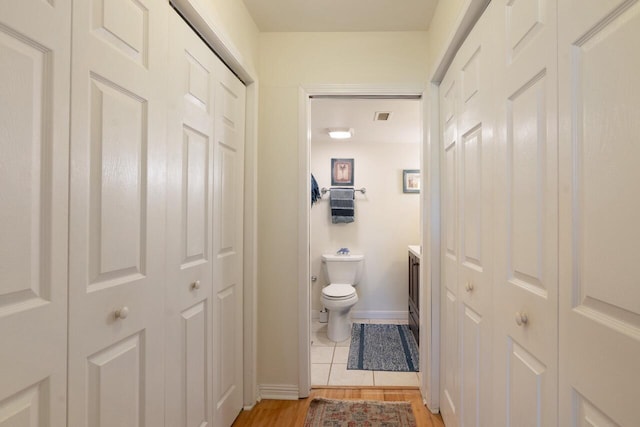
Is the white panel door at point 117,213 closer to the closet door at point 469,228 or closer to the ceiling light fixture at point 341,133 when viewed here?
the closet door at point 469,228

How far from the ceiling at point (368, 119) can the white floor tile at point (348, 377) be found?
2.06m

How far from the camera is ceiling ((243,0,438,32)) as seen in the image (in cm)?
173

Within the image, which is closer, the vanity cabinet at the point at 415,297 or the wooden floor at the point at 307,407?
the wooden floor at the point at 307,407

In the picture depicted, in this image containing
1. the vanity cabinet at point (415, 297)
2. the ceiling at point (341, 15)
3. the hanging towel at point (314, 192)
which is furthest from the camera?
the hanging towel at point (314, 192)

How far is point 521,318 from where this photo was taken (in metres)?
0.88

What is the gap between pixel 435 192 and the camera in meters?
1.84

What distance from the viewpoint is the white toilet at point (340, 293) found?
294 cm

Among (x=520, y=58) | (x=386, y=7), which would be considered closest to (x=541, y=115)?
(x=520, y=58)

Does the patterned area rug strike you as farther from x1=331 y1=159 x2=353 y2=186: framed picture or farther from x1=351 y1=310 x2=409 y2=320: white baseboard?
x1=331 y1=159 x2=353 y2=186: framed picture

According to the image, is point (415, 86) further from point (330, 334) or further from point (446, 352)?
point (330, 334)

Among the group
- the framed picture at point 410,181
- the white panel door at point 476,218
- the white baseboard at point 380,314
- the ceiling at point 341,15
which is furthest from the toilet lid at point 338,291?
the ceiling at point 341,15

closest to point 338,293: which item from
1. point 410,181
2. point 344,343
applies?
point 344,343

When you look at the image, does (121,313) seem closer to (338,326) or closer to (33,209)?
(33,209)

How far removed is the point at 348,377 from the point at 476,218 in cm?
164
